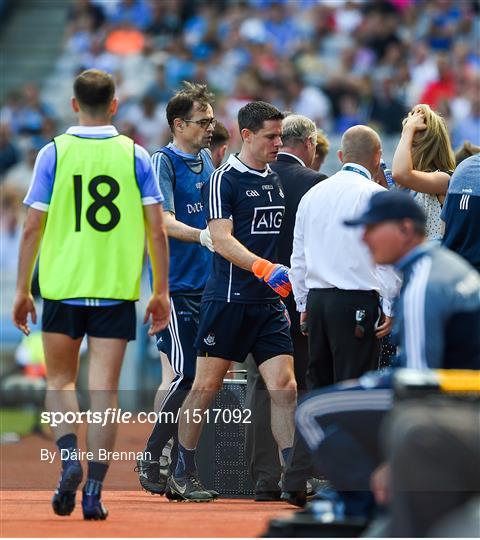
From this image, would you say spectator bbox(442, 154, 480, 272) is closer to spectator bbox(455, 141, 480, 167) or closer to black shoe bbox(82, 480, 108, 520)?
spectator bbox(455, 141, 480, 167)

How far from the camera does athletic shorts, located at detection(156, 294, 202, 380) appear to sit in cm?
937

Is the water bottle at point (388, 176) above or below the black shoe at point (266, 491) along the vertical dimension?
above

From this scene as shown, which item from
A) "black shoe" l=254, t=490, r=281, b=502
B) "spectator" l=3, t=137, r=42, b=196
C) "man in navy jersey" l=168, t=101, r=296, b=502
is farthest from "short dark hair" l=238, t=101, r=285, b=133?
"spectator" l=3, t=137, r=42, b=196

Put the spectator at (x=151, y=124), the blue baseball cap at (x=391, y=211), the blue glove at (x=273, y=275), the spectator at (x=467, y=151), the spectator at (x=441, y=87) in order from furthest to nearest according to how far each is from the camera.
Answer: the spectator at (x=151, y=124) < the spectator at (x=441, y=87) < the spectator at (x=467, y=151) < the blue glove at (x=273, y=275) < the blue baseball cap at (x=391, y=211)

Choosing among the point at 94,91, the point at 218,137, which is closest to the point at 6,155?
the point at 218,137

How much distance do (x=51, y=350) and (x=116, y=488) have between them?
2.67 meters

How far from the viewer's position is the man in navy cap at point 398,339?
577 cm

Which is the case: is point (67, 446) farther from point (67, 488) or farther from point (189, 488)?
point (189, 488)

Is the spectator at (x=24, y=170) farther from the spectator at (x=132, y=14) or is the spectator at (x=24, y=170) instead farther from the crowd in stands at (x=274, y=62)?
the spectator at (x=132, y=14)

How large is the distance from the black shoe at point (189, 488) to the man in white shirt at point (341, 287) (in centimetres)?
114

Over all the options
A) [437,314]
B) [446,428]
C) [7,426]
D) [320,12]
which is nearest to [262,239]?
[437,314]

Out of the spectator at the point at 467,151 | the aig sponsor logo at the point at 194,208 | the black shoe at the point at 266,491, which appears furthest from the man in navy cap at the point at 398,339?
the spectator at the point at 467,151

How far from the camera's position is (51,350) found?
7.77 m

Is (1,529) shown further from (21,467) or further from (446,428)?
(21,467)
